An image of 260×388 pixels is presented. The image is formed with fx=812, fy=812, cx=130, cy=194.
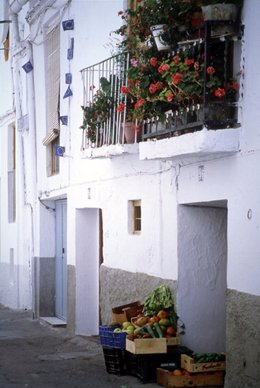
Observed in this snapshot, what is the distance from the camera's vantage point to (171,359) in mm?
9969

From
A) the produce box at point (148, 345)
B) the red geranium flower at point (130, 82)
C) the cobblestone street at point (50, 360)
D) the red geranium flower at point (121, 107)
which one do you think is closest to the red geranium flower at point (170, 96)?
the red geranium flower at point (130, 82)

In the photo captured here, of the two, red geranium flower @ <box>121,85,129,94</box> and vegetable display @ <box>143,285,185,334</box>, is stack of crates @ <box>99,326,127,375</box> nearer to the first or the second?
vegetable display @ <box>143,285,185,334</box>

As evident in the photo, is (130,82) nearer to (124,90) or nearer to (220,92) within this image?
(124,90)

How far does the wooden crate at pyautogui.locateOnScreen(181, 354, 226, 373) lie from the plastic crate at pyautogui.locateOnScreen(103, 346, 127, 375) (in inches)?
41.8

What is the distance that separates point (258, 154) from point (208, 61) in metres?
1.21

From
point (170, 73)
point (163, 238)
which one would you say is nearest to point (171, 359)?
point (163, 238)

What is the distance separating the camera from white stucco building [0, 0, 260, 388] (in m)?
8.76

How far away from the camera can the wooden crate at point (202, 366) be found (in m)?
9.66

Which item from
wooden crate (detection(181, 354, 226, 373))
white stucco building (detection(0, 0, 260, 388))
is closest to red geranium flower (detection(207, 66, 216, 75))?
white stucco building (detection(0, 0, 260, 388))

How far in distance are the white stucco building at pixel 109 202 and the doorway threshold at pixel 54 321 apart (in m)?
0.18

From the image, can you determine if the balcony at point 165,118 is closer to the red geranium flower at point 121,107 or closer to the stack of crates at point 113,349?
the red geranium flower at point 121,107

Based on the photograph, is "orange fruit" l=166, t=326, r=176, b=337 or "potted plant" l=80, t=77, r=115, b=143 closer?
"orange fruit" l=166, t=326, r=176, b=337

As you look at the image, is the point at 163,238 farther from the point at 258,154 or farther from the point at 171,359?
the point at 258,154

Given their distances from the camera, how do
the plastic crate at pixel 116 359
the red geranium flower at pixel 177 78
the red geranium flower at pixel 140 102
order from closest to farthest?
the red geranium flower at pixel 177 78 < the red geranium flower at pixel 140 102 < the plastic crate at pixel 116 359
